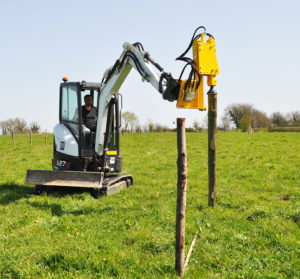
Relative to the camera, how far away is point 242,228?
19.2 ft

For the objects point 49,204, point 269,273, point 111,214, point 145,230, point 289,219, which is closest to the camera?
point 269,273

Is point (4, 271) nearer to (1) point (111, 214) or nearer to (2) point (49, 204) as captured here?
(1) point (111, 214)

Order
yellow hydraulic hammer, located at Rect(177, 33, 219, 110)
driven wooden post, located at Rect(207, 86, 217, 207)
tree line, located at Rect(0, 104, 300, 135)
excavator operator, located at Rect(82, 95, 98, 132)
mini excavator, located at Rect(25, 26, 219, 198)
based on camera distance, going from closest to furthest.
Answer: yellow hydraulic hammer, located at Rect(177, 33, 219, 110) < driven wooden post, located at Rect(207, 86, 217, 207) < mini excavator, located at Rect(25, 26, 219, 198) < excavator operator, located at Rect(82, 95, 98, 132) < tree line, located at Rect(0, 104, 300, 135)

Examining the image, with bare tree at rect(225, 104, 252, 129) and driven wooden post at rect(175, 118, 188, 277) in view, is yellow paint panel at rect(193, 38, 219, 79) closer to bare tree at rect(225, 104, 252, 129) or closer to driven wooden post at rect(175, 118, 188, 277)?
driven wooden post at rect(175, 118, 188, 277)

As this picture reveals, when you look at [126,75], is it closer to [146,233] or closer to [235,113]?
[146,233]

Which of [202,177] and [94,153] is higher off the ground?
[94,153]

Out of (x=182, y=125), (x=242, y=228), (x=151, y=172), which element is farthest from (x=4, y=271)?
(x=151, y=172)

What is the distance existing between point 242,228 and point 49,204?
4.57 meters

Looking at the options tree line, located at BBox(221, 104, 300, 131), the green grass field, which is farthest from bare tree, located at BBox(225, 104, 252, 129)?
the green grass field

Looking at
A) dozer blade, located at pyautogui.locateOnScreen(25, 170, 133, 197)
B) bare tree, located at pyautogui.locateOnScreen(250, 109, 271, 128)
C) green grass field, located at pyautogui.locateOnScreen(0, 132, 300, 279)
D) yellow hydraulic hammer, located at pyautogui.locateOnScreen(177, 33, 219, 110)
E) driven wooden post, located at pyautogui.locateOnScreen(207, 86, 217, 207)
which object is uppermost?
bare tree, located at pyautogui.locateOnScreen(250, 109, 271, 128)

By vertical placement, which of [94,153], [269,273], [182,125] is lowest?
[269,273]

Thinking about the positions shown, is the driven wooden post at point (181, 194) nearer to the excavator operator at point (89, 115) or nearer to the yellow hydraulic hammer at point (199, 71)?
the yellow hydraulic hammer at point (199, 71)

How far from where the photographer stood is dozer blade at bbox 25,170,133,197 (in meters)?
8.01

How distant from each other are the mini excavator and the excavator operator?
0.48 ft
